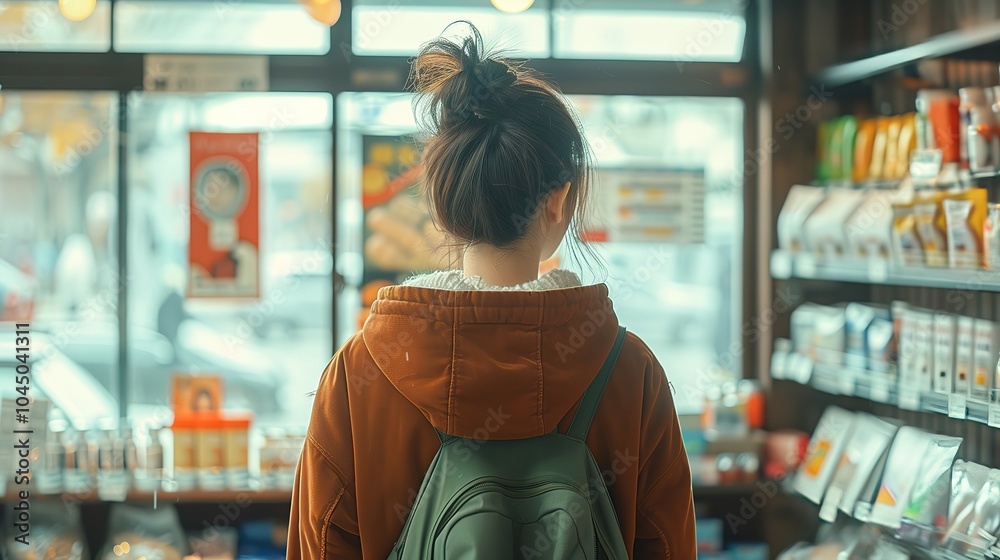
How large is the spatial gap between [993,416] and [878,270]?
0.74 meters

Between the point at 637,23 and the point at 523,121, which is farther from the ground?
the point at 637,23

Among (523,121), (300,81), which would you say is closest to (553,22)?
(300,81)

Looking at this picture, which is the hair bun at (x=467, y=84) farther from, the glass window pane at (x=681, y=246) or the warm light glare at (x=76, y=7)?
the glass window pane at (x=681, y=246)

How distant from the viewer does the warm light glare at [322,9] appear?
9.59 ft

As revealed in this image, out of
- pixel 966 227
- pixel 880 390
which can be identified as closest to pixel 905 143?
pixel 966 227

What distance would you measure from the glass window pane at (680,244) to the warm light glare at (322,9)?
0.67 metres

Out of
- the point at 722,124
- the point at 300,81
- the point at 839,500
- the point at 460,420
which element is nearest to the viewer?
the point at 460,420

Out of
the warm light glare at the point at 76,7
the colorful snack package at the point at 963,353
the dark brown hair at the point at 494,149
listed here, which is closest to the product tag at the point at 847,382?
the colorful snack package at the point at 963,353

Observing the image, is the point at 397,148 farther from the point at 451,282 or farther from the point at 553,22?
the point at 451,282

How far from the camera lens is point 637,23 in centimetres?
371

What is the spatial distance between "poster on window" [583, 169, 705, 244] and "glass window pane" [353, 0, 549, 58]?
0.62 meters

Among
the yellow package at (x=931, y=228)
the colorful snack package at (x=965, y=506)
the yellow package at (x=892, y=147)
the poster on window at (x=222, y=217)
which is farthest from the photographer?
the poster on window at (x=222, y=217)

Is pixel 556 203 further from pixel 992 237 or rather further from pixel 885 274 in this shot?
pixel 885 274

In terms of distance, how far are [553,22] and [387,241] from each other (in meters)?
1.09
